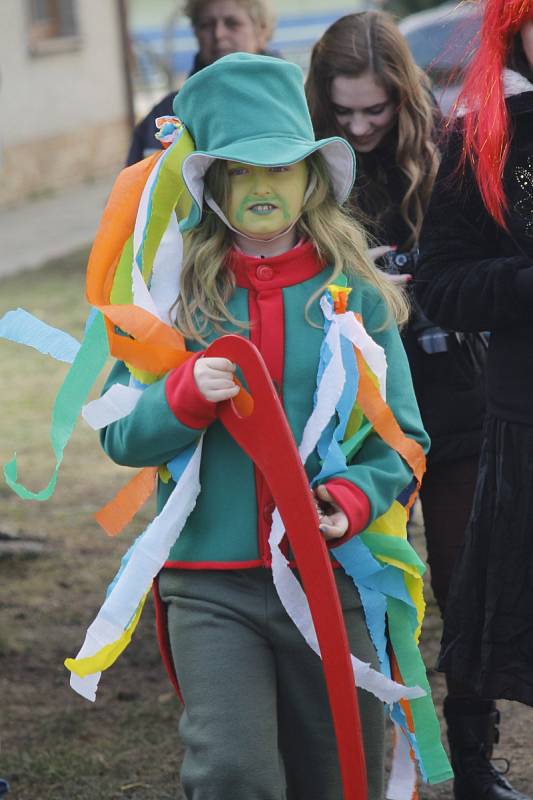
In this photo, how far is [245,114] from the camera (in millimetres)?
2465

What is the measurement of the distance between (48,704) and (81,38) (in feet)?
50.6

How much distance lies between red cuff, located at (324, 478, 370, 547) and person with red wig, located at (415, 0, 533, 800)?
48cm

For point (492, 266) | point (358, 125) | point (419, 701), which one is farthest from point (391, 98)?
point (419, 701)

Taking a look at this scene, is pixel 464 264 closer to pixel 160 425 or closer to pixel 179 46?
pixel 160 425

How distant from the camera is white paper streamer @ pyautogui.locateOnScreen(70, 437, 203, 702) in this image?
241cm

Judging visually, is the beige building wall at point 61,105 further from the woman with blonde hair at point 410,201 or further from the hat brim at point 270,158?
the hat brim at point 270,158

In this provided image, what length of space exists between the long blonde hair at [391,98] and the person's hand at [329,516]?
114 centimetres

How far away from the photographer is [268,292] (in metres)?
2.51

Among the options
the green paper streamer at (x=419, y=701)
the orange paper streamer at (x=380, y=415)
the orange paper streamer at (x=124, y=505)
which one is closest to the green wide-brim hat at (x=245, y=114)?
the orange paper streamer at (x=380, y=415)

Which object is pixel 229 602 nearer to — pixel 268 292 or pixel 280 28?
pixel 268 292

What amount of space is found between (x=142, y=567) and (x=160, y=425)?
10.3 inches

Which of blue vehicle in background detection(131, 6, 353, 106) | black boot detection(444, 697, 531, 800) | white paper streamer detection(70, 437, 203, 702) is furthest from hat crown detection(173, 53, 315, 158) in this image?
blue vehicle in background detection(131, 6, 353, 106)

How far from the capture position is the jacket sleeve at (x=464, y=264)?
8.80 feet

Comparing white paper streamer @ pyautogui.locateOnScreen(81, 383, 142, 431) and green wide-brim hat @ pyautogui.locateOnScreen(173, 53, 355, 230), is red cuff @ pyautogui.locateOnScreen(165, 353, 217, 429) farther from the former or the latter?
green wide-brim hat @ pyautogui.locateOnScreen(173, 53, 355, 230)
